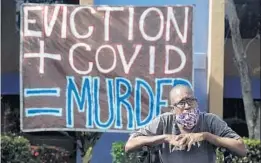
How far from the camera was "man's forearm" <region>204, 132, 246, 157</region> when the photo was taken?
11.8ft

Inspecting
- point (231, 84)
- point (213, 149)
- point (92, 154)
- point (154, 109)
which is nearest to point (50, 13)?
point (154, 109)

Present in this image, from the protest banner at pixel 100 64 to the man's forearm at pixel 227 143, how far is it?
12.6 ft

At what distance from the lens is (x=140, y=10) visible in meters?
7.68

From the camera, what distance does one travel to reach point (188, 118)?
11.9ft

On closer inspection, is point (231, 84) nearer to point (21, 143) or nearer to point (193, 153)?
point (21, 143)

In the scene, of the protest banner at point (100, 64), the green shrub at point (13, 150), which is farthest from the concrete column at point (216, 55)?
the green shrub at point (13, 150)

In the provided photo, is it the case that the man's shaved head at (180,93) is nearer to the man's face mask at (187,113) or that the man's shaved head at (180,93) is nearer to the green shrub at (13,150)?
the man's face mask at (187,113)

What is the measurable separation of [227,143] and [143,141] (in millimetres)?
560

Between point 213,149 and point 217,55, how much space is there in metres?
5.42

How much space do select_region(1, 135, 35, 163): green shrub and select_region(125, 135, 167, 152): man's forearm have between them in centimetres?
474

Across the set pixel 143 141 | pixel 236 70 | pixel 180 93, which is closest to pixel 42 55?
pixel 236 70

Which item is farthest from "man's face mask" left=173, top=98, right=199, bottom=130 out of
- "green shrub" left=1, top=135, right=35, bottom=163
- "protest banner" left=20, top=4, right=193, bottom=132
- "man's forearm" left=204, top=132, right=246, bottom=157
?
"green shrub" left=1, top=135, right=35, bottom=163

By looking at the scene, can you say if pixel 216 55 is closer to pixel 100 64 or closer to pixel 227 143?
pixel 100 64

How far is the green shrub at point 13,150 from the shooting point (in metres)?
8.26
